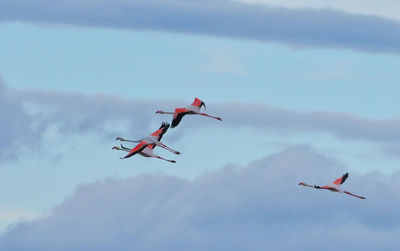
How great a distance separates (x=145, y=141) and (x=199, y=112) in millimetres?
7605

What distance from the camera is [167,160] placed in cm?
19288

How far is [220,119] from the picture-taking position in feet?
637

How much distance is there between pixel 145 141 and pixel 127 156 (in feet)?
38.4

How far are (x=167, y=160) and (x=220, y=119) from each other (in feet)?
24.8

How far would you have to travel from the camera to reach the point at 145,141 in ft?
645

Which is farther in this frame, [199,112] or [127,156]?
[199,112]

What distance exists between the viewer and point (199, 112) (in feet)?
655

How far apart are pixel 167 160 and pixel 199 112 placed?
A: 9415 mm

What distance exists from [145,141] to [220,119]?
359 inches

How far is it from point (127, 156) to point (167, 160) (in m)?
8.79

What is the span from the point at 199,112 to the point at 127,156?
17.2 metres
